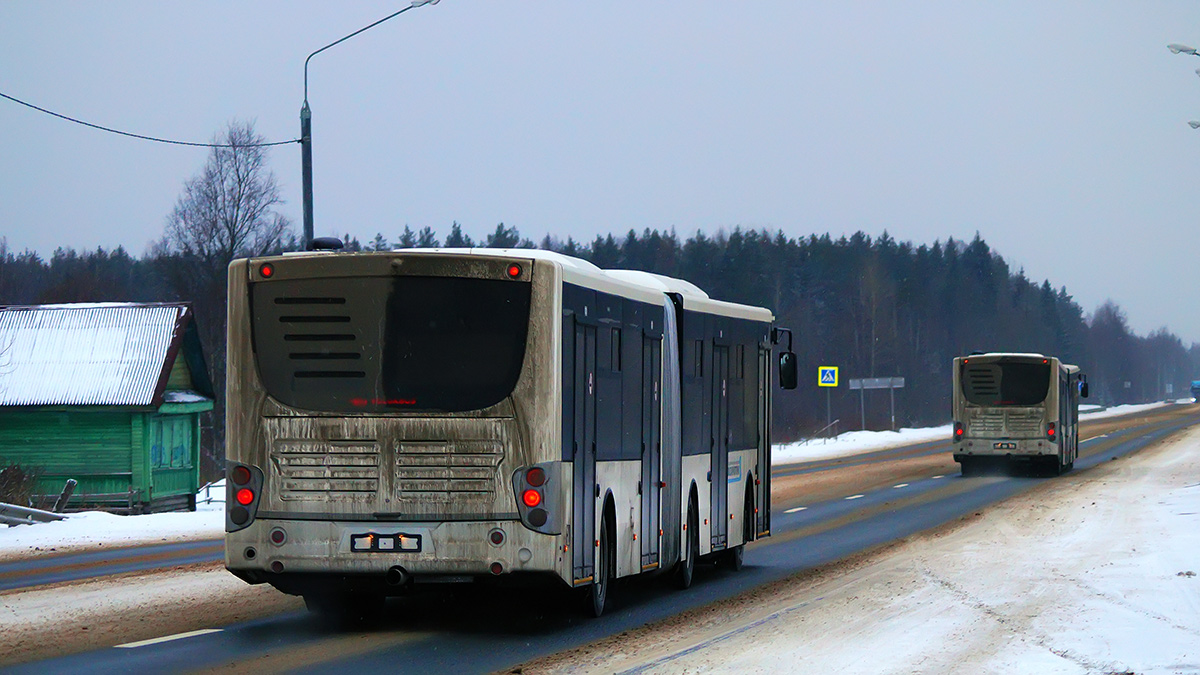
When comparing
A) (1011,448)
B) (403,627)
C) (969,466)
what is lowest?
(969,466)

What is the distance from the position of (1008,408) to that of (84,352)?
76.7 feet

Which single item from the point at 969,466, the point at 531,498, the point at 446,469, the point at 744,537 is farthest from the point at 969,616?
the point at 969,466

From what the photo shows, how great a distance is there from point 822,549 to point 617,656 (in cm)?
1087

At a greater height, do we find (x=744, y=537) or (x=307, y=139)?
(x=307, y=139)

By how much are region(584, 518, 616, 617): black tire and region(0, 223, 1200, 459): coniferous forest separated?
81.6 m

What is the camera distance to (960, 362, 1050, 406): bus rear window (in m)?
40.9

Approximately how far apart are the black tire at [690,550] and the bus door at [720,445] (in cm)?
61

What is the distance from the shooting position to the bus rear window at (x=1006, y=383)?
1610 inches

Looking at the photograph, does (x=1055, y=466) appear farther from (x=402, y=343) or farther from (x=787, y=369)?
(x=402, y=343)

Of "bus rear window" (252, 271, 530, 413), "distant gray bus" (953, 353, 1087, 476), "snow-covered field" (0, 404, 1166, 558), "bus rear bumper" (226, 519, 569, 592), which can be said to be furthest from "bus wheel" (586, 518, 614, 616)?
"distant gray bus" (953, 353, 1087, 476)

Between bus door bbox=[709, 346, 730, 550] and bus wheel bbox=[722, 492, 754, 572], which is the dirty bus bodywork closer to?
bus door bbox=[709, 346, 730, 550]

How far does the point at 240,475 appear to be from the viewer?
1189cm

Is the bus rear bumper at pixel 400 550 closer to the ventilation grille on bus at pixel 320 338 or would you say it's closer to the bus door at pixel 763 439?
the ventilation grille on bus at pixel 320 338

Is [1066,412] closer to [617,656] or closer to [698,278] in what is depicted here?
[617,656]
